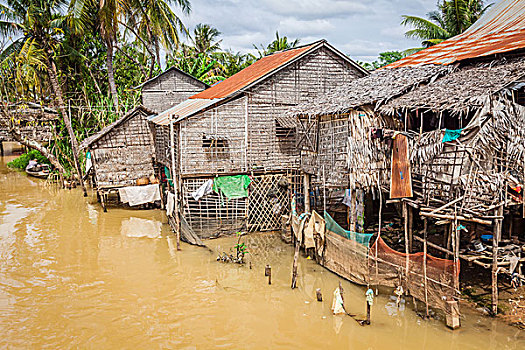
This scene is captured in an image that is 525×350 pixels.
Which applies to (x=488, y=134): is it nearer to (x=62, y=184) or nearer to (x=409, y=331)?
(x=409, y=331)

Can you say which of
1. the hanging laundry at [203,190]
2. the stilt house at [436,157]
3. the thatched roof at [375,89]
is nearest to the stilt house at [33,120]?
the hanging laundry at [203,190]

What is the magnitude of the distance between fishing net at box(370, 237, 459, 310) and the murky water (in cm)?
50

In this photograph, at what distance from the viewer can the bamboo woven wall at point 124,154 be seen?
1602 centimetres

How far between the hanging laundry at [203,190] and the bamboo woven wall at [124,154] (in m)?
5.22

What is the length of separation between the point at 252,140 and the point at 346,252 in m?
5.05

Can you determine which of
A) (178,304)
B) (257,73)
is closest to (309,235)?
(178,304)

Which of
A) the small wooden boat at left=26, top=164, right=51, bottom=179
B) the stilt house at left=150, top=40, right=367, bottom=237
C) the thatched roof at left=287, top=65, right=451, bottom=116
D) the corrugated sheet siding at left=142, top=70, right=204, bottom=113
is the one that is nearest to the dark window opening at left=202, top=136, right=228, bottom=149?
the stilt house at left=150, top=40, right=367, bottom=237

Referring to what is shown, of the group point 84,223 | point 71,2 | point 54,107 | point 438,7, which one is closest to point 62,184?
point 54,107

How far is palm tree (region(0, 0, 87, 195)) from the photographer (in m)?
18.4

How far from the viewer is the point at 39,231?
14211 mm

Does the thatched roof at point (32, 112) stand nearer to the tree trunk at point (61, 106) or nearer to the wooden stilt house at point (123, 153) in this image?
the tree trunk at point (61, 106)

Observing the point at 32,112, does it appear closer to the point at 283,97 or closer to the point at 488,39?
the point at 283,97

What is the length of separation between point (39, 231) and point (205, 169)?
21.5ft

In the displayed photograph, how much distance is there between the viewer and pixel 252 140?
12930mm
